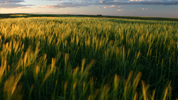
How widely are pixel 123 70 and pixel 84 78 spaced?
18.8 inches

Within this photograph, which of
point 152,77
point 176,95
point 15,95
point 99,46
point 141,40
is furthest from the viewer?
point 141,40

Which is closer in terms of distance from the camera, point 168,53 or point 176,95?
point 176,95

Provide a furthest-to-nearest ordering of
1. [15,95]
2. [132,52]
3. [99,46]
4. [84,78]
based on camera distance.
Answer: [132,52] → [99,46] → [84,78] → [15,95]

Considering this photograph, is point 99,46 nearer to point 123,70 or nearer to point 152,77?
point 123,70

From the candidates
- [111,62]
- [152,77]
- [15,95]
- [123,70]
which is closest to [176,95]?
[152,77]

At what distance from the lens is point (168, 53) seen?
1.40m

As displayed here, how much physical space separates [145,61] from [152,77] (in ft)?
0.84

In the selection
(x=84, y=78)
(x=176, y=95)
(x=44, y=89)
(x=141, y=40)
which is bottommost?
(x=176, y=95)

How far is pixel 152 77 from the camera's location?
114cm

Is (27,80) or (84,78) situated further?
(27,80)

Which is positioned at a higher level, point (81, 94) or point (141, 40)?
point (141, 40)

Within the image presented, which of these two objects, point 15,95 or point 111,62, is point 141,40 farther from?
point 15,95

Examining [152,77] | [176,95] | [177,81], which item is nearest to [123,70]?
[152,77]

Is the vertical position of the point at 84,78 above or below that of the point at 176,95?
above
